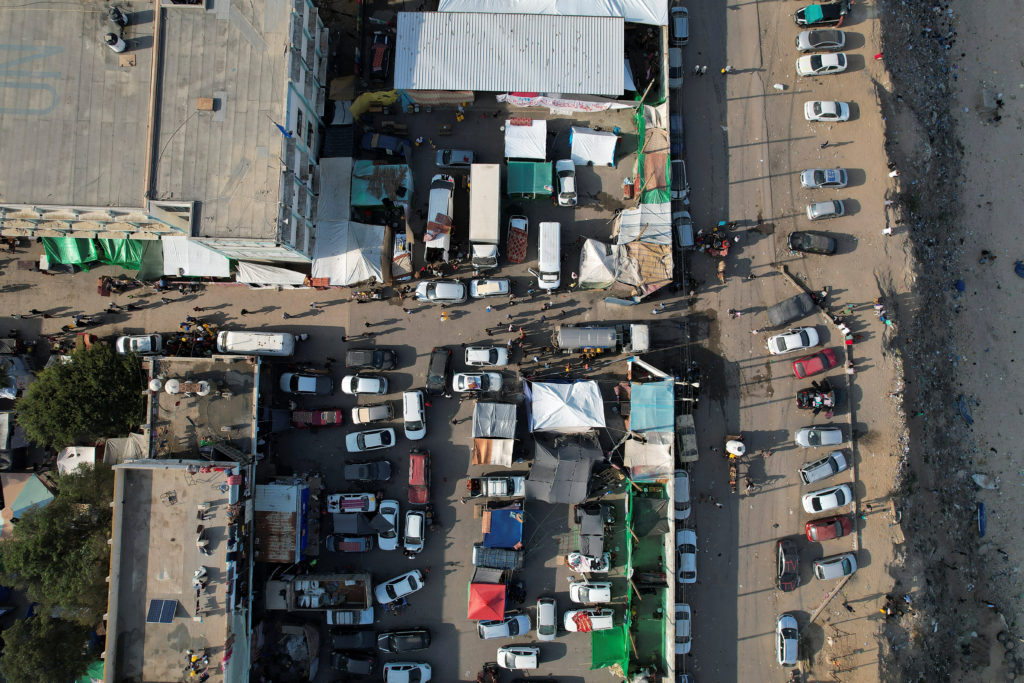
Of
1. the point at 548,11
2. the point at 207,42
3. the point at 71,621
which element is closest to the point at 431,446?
Result: the point at 71,621

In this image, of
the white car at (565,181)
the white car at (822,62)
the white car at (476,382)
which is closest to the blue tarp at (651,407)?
the white car at (476,382)

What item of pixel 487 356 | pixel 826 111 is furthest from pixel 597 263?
pixel 826 111

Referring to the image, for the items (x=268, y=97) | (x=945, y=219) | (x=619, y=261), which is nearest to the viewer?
(x=268, y=97)

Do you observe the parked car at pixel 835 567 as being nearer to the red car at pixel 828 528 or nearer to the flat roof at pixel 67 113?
the red car at pixel 828 528

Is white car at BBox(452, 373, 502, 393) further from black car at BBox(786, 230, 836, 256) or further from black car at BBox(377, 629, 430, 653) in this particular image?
black car at BBox(786, 230, 836, 256)

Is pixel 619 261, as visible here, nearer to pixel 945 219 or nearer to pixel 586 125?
pixel 586 125

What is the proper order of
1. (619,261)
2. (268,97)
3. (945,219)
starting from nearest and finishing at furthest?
(268,97) < (619,261) < (945,219)
